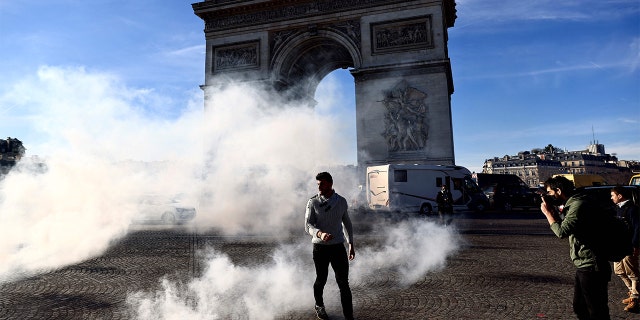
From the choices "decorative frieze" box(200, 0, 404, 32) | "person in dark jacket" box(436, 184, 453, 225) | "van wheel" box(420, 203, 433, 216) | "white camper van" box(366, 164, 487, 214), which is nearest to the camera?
"person in dark jacket" box(436, 184, 453, 225)

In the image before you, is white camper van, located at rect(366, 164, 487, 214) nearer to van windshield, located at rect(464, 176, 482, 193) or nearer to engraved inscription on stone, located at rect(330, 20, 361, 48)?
van windshield, located at rect(464, 176, 482, 193)

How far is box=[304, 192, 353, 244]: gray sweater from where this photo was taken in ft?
12.4

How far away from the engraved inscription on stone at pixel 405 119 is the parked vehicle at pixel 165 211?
10742 millimetres

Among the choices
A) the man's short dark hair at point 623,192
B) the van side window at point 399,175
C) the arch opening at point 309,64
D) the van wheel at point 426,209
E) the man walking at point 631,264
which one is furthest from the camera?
the arch opening at point 309,64

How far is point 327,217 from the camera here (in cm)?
380

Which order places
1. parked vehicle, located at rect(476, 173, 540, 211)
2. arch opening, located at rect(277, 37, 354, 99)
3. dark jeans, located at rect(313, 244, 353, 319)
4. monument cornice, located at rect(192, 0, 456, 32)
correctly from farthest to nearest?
arch opening, located at rect(277, 37, 354, 99) < parked vehicle, located at rect(476, 173, 540, 211) < monument cornice, located at rect(192, 0, 456, 32) < dark jeans, located at rect(313, 244, 353, 319)

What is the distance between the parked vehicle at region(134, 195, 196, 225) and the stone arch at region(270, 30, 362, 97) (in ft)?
32.4

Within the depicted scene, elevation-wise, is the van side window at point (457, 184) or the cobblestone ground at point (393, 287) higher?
the van side window at point (457, 184)

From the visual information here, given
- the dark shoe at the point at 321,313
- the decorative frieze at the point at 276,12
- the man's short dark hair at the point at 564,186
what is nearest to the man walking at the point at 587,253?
the man's short dark hair at the point at 564,186

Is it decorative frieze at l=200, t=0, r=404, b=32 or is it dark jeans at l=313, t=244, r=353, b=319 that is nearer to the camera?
dark jeans at l=313, t=244, r=353, b=319

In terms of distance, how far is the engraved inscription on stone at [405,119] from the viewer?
19797 millimetres

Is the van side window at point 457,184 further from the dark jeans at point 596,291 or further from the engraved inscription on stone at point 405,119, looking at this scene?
the dark jeans at point 596,291

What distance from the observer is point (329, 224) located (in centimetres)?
378

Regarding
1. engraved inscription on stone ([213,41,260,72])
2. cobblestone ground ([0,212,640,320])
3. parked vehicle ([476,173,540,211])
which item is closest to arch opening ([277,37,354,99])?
engraved inscription on stone ([213,41,260,72])
